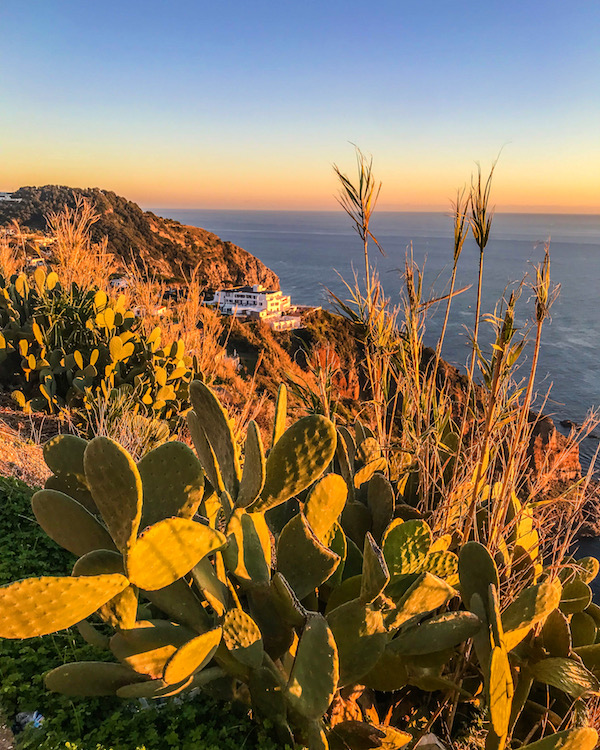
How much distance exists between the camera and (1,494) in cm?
231

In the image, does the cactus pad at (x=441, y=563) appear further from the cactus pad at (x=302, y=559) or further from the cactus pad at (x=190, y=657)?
the cactus pad at (x=190, y=657)

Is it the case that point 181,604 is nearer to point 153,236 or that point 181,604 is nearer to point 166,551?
point 166,551

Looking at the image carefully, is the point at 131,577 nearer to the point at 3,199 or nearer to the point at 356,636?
the point at 356,636

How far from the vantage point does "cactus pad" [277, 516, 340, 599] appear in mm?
1296

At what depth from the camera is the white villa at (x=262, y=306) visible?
17.7 meters

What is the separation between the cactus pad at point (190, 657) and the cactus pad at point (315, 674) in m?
0.19

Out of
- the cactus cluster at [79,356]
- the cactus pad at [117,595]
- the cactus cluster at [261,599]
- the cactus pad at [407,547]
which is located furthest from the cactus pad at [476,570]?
the cactus cluster at [79,356]

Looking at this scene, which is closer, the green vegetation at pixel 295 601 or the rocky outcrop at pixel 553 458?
the green vegetation at pixel 295 601

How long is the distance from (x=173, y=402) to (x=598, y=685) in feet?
11.7

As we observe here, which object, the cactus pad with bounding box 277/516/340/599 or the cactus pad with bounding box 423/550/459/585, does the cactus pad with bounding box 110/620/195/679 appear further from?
the cactus pad with bounding box 423/550/459/585

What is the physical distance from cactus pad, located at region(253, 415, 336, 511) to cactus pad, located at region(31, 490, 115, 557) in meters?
0.44

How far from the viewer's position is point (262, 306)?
1994 centimetres

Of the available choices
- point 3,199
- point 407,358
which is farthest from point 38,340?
point 3,199

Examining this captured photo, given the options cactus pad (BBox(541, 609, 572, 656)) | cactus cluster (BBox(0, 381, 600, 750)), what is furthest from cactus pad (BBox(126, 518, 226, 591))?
cactus pad (BBox(541, 609, 572, 656))
